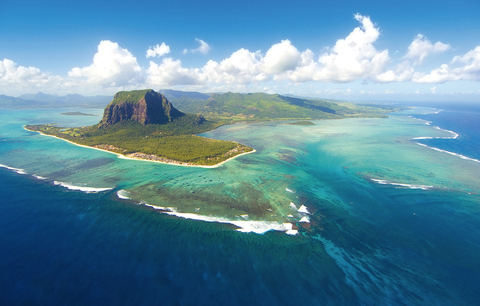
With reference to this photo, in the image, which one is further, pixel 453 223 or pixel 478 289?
pixel 453 223

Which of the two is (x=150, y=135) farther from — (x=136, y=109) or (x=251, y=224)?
(x=251, y=224)

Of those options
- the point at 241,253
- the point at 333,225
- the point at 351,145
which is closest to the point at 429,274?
the point at 333,225

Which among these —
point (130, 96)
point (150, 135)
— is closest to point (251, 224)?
point (150, 135)

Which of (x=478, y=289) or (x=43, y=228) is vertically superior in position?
(x=43, y=228)

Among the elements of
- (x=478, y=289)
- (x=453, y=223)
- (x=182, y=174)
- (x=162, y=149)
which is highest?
(x=162, y=149)

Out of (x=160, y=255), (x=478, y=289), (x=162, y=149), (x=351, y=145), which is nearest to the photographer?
(x=478, y=289)

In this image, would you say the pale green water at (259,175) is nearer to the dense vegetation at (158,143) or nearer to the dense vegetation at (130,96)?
the dense vegetation at (158,143)

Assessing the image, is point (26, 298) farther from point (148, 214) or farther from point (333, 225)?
point (333, 225)

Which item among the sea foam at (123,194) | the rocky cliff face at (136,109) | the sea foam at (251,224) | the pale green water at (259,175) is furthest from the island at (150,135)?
the sea foam at (251,224)
